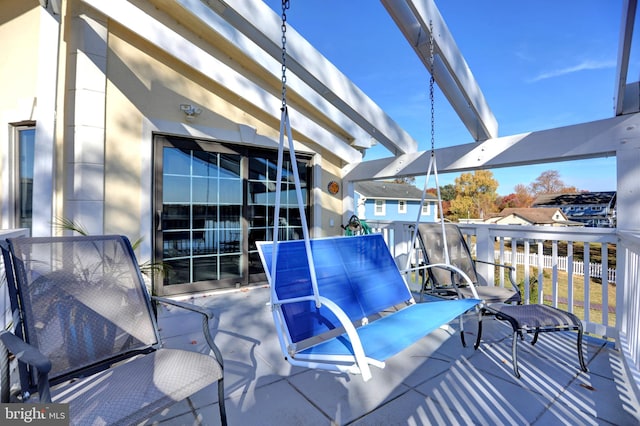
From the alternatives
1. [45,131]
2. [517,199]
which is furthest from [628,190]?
[517,199]

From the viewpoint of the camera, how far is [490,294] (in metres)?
3.05

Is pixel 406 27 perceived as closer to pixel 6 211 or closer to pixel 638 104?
pixel 638 104

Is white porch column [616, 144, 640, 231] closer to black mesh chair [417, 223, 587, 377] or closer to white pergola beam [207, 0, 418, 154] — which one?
black mesh chair [417, 223, 587, 377]

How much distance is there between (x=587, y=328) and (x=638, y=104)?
215 centimetres

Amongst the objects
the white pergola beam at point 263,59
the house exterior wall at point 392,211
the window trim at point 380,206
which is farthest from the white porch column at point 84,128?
the window trim at point 380,206

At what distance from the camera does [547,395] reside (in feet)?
6.56

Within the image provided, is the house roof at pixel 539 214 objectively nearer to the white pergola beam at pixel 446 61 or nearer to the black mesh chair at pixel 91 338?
the white pergola beam at pixel 446 61

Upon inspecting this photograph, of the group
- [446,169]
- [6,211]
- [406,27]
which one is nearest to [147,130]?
[6,211]

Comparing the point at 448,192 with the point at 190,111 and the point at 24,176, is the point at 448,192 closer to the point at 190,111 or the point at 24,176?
the point at 190,111

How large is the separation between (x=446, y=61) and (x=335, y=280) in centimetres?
288

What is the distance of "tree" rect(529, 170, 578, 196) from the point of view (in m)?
29.0

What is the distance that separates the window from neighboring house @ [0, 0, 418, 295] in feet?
0.04

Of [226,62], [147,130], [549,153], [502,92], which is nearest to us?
[549,153]

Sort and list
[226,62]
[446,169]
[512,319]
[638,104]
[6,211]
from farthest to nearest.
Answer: [226,62]
[446,169]
[6,211]
[638,104]
[512,319]
